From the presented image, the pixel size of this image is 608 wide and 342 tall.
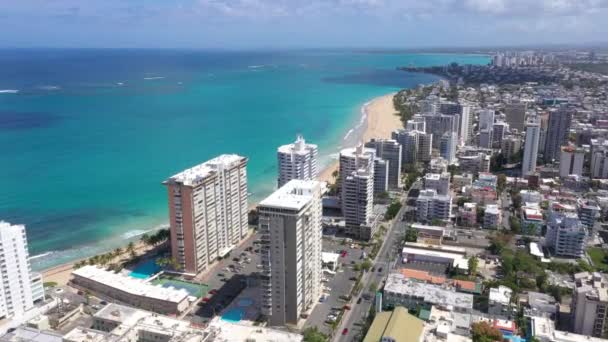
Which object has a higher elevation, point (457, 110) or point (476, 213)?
point (457, 110)

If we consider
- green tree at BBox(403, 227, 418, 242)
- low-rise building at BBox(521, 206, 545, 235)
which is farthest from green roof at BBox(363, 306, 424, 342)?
low-rise building at BBox(521, 206, 545, 235)

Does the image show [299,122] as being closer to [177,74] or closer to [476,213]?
[476,213]

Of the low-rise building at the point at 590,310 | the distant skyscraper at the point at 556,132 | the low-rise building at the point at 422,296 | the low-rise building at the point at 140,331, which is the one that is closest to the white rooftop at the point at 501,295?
the low-rise building at the point at 422,296

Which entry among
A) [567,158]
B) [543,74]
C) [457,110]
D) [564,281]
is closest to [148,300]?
[564,281]

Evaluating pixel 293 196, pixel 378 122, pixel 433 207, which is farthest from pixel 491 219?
pixel 378 122

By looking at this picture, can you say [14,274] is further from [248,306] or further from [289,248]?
[289,248]

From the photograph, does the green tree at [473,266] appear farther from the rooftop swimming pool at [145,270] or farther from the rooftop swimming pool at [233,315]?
the rooftop swimming pool at [145,270]

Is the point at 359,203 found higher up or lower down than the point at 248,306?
higher up
